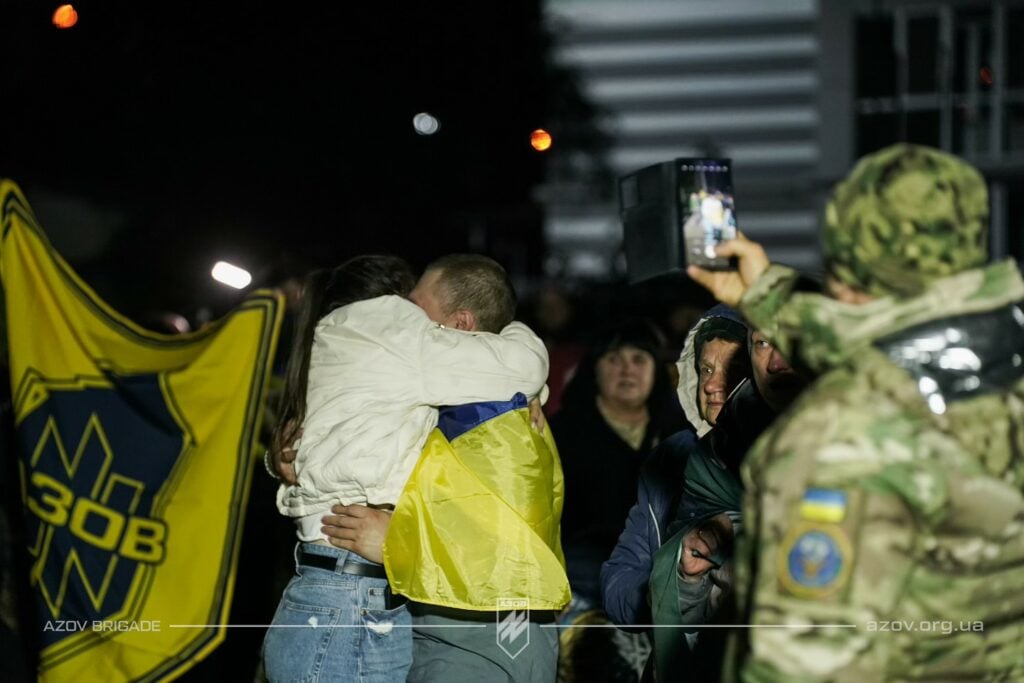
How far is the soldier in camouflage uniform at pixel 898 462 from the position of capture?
7.13 feet

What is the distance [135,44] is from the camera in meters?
11.0

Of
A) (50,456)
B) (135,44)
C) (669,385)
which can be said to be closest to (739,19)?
(135,44)

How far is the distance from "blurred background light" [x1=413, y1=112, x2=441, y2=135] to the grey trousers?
8.91 metres

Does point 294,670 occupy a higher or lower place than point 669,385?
lower

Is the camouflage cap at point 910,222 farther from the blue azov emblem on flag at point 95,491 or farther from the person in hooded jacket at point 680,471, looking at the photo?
the blue azov emblem on flag at point 95,491

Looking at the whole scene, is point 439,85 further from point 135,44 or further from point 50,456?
point 50,456

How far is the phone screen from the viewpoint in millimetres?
2873

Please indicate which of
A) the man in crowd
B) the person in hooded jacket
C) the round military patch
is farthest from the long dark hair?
the round military patch

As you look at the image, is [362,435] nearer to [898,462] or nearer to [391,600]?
[391,600]

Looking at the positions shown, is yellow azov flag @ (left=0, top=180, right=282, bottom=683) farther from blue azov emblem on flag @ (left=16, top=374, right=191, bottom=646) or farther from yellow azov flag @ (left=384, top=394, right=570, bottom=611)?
yellow azov flag @ (left=384, top=394, right=570, bottom=611)

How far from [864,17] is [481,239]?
9.79 m

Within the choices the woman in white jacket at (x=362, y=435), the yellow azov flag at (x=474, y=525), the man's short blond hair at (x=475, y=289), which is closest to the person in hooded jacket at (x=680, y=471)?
the yellow azov flag at (x=474, y=525)

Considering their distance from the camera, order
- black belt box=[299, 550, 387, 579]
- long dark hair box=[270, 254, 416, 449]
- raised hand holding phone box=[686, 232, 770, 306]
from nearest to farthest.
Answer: raised hand holding phone box=[686, 232, 770, 306] < black belt box=[299, 550, 387, 579] < long dark hair box=[270, 254, 416, 449]

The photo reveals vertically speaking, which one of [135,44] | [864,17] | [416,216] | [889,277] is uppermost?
[864,17]
